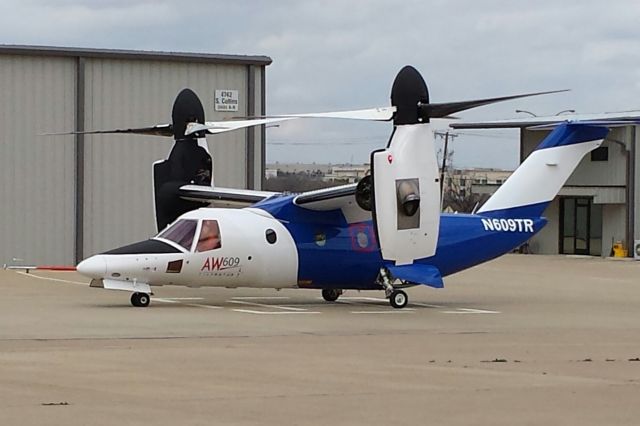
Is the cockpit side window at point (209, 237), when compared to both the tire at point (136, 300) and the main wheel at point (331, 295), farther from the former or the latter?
the main wheel at point (331, 295)

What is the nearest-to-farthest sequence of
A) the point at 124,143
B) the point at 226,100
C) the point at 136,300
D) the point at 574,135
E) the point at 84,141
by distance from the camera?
1. the point at 136,300
2. the point at 574,135
3. the point at 84,141
4. the point at 124,143
5. the point at 226,100

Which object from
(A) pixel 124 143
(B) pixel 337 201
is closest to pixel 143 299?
(B) pixel 337 201

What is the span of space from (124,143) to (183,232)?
18.3 m

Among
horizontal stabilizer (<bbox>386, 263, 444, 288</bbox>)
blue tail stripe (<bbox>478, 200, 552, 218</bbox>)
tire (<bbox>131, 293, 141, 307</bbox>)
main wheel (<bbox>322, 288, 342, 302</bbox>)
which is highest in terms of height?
blue tail stripe (<bbox>478, 200, 552, 218</bbox>)

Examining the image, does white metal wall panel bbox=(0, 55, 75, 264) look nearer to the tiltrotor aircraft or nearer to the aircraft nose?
the tiltrotor aircraft

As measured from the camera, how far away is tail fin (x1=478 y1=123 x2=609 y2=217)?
2667 cm

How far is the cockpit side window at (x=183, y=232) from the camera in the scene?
23.6 m

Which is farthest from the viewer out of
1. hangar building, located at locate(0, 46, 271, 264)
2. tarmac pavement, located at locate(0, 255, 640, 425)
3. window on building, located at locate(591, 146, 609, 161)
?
window on building, located at locate(591, 146, 609, 161)

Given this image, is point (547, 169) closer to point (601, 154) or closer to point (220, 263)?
point (220, 263)

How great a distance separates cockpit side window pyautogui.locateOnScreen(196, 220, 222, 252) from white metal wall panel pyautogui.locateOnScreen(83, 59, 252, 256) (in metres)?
17.5

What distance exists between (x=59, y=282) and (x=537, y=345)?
1681 centimetres

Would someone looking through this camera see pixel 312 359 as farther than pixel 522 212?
No

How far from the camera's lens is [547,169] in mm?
26781

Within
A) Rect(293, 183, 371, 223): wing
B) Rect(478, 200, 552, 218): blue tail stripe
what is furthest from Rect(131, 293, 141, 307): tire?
Rect(478, 200, 552, 218): blue tail stripe
